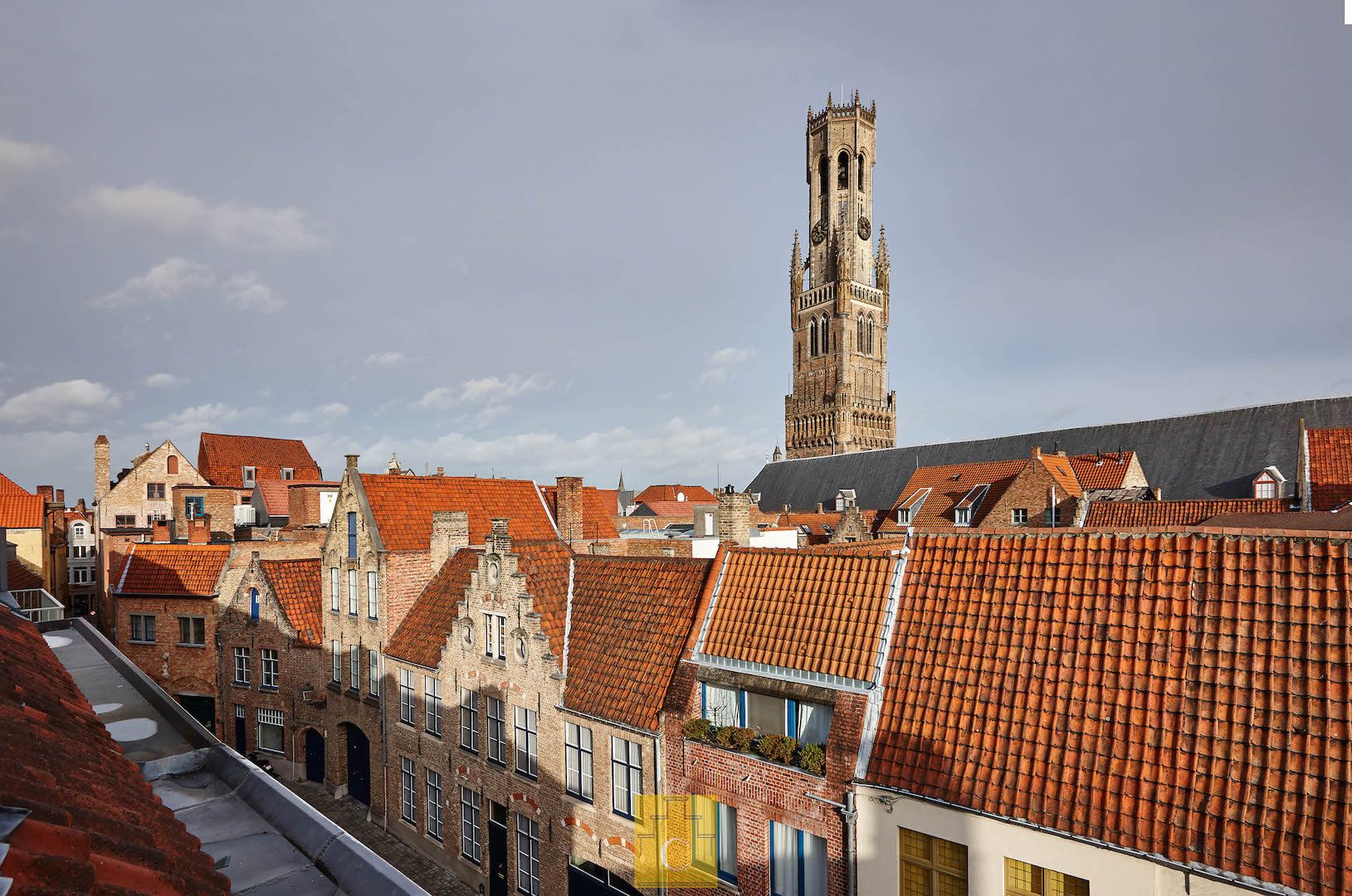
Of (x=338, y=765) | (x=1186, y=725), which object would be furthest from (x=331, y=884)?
(x=338, y=765)

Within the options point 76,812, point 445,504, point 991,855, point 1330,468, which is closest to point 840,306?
point 1330,468

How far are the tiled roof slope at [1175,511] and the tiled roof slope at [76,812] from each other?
33575 millimetres

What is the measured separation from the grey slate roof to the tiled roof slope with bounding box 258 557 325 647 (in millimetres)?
52893

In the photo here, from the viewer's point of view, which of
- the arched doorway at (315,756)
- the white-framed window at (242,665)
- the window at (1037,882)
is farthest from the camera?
the white-framed window at (242,665)

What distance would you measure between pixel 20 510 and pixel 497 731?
47.3 m

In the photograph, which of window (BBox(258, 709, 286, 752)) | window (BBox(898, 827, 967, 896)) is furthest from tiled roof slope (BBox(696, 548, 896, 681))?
window (BBox(258, 709, 286, 752))

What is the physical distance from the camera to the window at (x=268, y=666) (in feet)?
89.5

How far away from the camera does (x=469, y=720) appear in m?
19.7

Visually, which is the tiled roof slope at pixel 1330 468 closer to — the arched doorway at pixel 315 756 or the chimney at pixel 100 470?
the arched doorway at pixel 315 756

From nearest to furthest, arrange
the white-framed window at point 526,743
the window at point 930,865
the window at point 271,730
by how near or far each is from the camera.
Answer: the window at point 930,865, the white-framed window at point 526,743, the window at point 271,730

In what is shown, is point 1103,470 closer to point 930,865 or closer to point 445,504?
point 445,504

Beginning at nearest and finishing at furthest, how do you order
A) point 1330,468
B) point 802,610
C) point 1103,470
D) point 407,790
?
point 802,610 < point 407,790 < point 1330,468 < point 1103,470

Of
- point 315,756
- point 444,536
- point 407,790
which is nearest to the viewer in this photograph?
point 407,790

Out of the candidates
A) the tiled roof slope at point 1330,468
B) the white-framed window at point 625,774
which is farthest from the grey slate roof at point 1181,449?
the white-framed window at point 625,774
